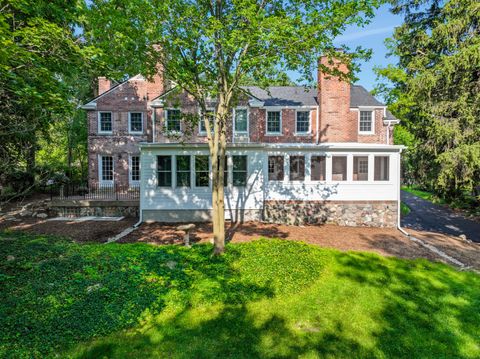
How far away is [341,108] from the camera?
16969 mm

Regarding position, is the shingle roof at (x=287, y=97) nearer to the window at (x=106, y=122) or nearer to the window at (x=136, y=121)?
the window at (x=136, y=121)

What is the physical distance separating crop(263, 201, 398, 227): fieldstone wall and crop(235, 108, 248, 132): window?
17.9 feet

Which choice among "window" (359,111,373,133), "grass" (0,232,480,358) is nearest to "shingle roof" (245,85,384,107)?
"window" (359,111,373,133)

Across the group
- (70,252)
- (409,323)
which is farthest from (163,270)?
(409,323)

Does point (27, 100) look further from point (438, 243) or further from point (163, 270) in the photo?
point (438, 243)

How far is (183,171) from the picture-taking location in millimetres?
13086

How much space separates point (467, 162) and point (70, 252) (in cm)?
1658

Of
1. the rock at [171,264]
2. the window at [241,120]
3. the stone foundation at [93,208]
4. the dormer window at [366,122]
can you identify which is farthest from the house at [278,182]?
the rock at [171,264]

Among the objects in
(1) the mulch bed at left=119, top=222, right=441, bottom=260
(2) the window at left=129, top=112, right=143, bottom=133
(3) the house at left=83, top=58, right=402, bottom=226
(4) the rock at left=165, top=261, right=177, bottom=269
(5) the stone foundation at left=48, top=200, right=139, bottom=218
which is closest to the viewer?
(4) the rock at left=165, top=261, right=177, bottom=269

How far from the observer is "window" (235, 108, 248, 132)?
16.1m

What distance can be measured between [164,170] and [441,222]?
18378mm

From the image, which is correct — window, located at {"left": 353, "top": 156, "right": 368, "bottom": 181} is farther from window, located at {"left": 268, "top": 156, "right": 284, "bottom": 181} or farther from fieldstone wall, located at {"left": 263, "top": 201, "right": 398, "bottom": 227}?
window, located at {"left": 268, "top": 156, "right": 284, "bottom": 181}

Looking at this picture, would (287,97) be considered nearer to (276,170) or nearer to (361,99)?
(361,99)

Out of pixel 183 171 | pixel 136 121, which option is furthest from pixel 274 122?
pixel 136 121
